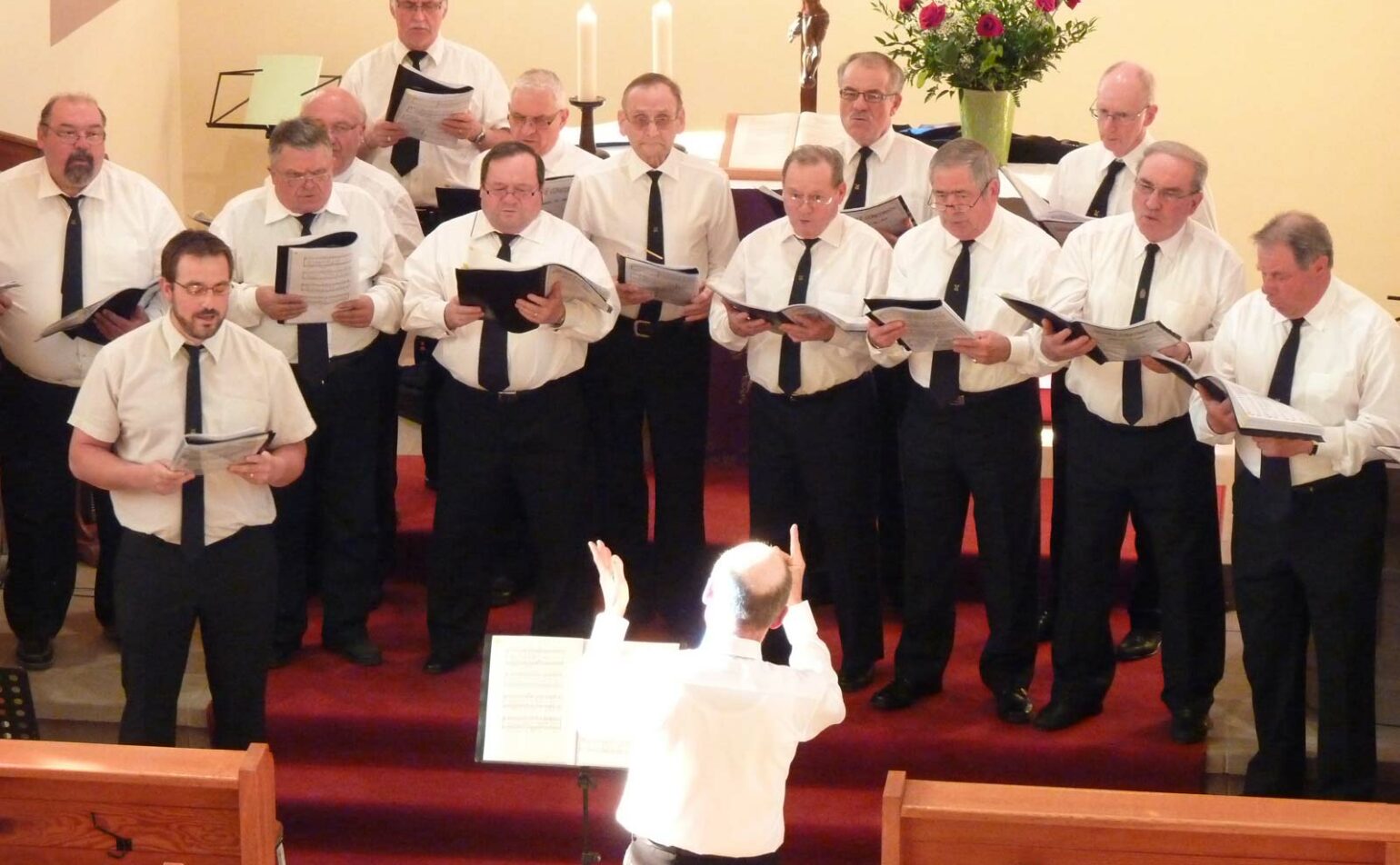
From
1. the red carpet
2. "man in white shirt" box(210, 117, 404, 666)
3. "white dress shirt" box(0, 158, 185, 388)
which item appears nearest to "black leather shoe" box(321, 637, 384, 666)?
"man in white shirt" box(210, 117, 404, 666)

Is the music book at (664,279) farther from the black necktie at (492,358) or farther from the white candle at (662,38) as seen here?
the white candle at (662,38)

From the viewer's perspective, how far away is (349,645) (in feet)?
18.6

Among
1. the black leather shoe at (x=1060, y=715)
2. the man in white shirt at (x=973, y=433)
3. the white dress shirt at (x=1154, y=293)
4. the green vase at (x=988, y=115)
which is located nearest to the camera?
the white dress shirt at (x=1154, y=293)

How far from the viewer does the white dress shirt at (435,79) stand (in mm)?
6492

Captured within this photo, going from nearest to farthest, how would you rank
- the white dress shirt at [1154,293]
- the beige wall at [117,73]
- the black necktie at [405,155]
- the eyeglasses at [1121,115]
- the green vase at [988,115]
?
the white dress shirt at [1154,293], the eyeglasses at [1121,115], the green vase at [988,115], the black necktie at [405,155], the beige wall at [117,73]

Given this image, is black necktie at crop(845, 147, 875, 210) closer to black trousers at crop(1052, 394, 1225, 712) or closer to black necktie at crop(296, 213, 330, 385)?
black trousers at crop(1052, 394, 1225, 712)

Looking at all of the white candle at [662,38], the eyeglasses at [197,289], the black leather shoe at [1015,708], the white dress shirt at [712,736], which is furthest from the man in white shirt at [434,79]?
the white dress shirt at [712,736]

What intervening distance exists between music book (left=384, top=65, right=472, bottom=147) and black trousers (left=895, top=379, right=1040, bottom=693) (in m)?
1.84

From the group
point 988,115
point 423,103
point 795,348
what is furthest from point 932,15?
point 423,103

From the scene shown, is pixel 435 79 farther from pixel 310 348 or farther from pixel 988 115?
pixel 988 115

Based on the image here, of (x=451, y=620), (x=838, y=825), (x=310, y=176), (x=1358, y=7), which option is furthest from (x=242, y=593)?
(x=1358, y=7)

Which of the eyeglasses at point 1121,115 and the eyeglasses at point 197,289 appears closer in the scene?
the eyeglasses at point 197,289

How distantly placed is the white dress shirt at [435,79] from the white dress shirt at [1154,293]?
8.00 ft

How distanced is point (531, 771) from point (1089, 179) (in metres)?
2.58
